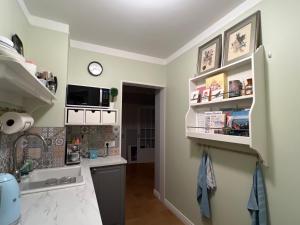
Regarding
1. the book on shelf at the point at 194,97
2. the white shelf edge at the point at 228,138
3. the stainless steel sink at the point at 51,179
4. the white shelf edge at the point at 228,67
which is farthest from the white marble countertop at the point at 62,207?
the white shelf edge at the point at 228,67

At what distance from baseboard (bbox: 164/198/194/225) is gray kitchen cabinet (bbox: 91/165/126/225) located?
85cm

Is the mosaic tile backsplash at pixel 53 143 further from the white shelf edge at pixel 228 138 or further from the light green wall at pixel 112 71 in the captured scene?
the white shelf edge at pixel 228 138

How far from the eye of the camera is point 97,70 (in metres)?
2.41

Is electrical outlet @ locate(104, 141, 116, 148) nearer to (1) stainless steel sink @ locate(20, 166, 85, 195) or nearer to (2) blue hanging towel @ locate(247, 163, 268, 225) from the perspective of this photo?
(1) stainless steel sink @ locate(20, 166, 85, 195)

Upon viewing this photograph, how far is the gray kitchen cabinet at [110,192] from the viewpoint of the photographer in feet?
6.25

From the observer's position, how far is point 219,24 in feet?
5.98

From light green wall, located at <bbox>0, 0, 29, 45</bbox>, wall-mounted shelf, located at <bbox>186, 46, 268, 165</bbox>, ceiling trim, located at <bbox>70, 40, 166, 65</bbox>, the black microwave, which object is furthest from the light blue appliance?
Result: ceiling trim, located at <bbox>70, 40, 166, 65</bbox>

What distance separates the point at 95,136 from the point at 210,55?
6.04 ft

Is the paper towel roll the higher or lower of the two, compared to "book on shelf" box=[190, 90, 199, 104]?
lower

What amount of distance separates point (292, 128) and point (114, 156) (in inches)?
80.0

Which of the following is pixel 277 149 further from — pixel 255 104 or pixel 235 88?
pixel 235 88

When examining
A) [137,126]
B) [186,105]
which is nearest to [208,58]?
[186,105]

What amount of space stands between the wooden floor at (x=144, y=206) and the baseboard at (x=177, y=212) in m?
0.05

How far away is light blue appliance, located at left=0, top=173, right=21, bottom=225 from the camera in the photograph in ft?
2.49
